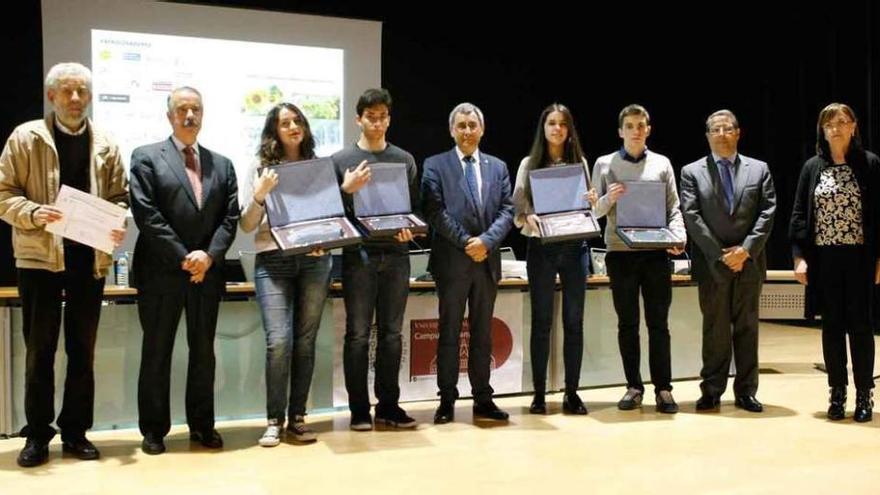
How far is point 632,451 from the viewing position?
3186 millimetres

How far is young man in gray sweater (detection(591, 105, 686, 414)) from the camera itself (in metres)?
3.87

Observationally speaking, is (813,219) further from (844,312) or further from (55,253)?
(55,253)

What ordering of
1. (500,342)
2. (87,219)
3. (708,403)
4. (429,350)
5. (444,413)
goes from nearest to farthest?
(87,219)
(444,413)
(708,403)
(429,350)
(500,342)

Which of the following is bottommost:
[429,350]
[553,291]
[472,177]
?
[429,350]

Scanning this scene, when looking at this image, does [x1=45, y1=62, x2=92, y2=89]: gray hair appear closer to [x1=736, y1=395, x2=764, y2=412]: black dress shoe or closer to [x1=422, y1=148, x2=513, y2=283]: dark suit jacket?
[x1=422, y1=148, x2=513, y2=283]: dark suit jacket

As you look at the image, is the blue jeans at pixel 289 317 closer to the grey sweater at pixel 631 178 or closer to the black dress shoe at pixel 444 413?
the black dress shoe at pixel 444 413

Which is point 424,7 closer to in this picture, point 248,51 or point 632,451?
point 248,51

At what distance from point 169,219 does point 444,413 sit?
5.04 feet

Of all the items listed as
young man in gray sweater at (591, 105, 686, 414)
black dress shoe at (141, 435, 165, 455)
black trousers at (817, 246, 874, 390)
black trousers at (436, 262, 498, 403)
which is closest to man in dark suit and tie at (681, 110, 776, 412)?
young man in gray sweater at (591, 105, 686, 414)

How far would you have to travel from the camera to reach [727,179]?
3.96 metres

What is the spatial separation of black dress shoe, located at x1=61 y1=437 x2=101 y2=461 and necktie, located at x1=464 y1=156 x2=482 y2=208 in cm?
192

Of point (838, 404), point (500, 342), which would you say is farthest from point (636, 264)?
point (838, 404)

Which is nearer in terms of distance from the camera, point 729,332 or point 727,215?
point 727,215

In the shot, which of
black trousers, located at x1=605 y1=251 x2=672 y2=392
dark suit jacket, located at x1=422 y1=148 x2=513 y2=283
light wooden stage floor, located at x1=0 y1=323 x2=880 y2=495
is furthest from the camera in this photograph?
black trousers, located at x1=605 y1=251 x2=672 y2=392
